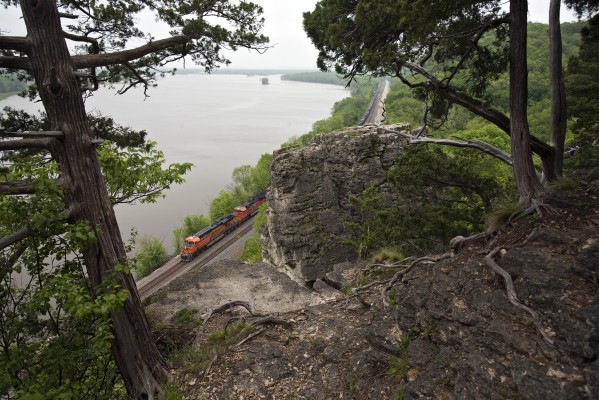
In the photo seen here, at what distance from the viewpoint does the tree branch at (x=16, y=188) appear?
14.3 feet

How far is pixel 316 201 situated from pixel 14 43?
55.8ft

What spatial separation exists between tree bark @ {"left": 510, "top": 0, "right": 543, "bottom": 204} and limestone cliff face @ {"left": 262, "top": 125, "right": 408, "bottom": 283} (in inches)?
536

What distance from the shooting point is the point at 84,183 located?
16.6 ft

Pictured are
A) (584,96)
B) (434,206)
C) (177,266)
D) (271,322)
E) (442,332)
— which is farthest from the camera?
(177,266)

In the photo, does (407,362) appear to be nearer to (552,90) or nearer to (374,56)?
(374,56)

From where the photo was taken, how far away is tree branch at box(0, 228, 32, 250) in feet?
13.3

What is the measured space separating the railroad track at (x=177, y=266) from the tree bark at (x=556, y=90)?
25.9 m

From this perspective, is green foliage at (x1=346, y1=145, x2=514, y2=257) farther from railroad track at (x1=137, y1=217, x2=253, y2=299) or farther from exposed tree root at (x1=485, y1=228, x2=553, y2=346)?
railroad track at (x1=137, y1=217, x2=253, y2=299)

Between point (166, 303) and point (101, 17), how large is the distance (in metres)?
6.75

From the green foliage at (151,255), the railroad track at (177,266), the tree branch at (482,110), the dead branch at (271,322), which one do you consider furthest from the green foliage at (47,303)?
the green foliage at (151,255)

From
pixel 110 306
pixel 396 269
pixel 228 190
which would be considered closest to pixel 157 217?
pixel 228 190

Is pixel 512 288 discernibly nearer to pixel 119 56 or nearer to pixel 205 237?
pixel 119 56

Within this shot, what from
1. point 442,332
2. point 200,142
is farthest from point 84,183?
point 200,142

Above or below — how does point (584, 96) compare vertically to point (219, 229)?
above
